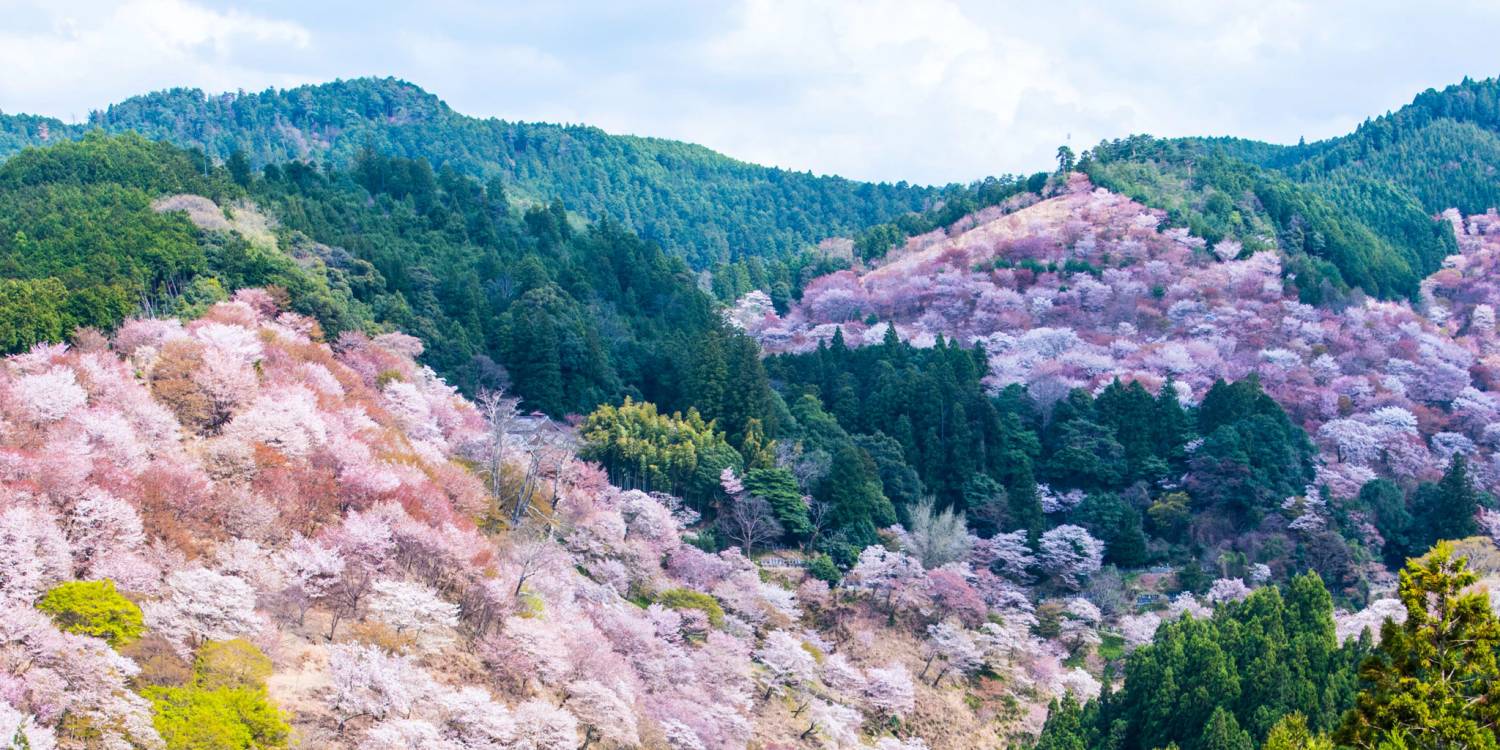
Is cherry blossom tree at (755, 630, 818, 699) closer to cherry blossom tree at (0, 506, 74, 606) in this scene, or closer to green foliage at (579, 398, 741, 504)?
green foliage at (579, 398, 741, 504)

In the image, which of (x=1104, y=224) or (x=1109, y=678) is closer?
(x=1109, y=678)

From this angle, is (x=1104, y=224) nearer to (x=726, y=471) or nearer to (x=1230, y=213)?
(x=1230, y=213)

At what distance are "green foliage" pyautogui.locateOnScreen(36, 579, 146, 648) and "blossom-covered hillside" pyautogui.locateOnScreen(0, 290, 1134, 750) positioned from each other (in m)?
0.05

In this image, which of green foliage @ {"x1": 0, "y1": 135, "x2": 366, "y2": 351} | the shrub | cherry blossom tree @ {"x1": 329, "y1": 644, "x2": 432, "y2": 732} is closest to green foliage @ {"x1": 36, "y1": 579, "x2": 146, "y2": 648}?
cherry blossom tree @ {"x1": 329, "y1": 644, "x2": 432, "y2": 732}

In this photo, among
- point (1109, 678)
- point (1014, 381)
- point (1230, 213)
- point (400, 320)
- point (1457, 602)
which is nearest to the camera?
point (1457, 602)

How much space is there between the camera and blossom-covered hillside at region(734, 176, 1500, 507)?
68625mm

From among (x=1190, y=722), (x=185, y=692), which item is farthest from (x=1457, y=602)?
(x=185, y=692)

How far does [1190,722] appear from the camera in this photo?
37.0m

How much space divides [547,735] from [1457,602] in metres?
20.2

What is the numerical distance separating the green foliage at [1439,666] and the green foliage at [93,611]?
23.2 m

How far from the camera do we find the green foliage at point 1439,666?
19156 mm

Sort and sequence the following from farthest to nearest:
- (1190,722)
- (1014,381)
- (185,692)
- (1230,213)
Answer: (1230,213)
(1014,381)
(1190,722)
(185,692)

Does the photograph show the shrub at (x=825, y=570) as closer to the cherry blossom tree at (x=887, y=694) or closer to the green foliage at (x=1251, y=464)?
the cherry blossom tree at (x=887, y=694)

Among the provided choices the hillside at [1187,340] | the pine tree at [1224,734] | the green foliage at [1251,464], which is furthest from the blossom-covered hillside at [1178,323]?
the pine tree at [1224,734]
